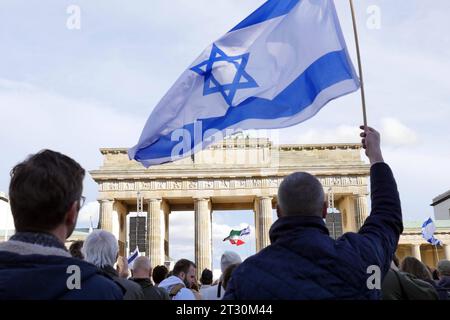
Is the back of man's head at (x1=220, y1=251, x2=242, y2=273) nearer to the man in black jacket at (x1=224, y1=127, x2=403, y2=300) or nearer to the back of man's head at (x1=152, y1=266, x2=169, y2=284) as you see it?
the back of man's head at (x1=152, y1=266, x2=169, y2=284)

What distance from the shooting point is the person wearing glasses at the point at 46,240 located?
213cm

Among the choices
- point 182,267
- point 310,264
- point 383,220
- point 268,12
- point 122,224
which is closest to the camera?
point 310,264

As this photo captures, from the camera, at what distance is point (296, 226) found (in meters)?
2.87

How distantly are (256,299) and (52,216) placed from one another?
105cm

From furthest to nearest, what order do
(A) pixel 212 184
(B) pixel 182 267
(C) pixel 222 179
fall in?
1. (C) pixel 222 179
2. (A) pixel 212 184
3. (B) pixel 182 267

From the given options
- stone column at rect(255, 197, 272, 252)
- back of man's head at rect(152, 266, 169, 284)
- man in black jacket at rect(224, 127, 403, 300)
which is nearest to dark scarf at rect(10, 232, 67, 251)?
man in black jacket at rect(224, 127, 403, 300)

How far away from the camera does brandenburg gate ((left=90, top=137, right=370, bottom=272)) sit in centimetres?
4788

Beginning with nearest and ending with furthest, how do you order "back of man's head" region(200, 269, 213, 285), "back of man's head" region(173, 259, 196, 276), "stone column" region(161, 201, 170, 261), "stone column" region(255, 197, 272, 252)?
"back of man's head" region(173, 259, 196, 276), "back of man's head" region(200, 269, 213, 285), "stone column" region(255, 197, 272, 252), "stone column" region(161, 201, 170, 261)

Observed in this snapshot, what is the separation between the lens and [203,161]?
162 ft

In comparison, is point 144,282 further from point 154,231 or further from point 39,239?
point 154,231

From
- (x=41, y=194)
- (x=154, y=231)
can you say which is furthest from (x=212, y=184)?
(x=41, y=194)

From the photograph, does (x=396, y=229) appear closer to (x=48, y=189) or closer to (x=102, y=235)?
(x=48, y=189)

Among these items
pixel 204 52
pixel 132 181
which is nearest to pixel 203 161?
pixel 132 181

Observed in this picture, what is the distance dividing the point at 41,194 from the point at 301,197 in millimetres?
1353
